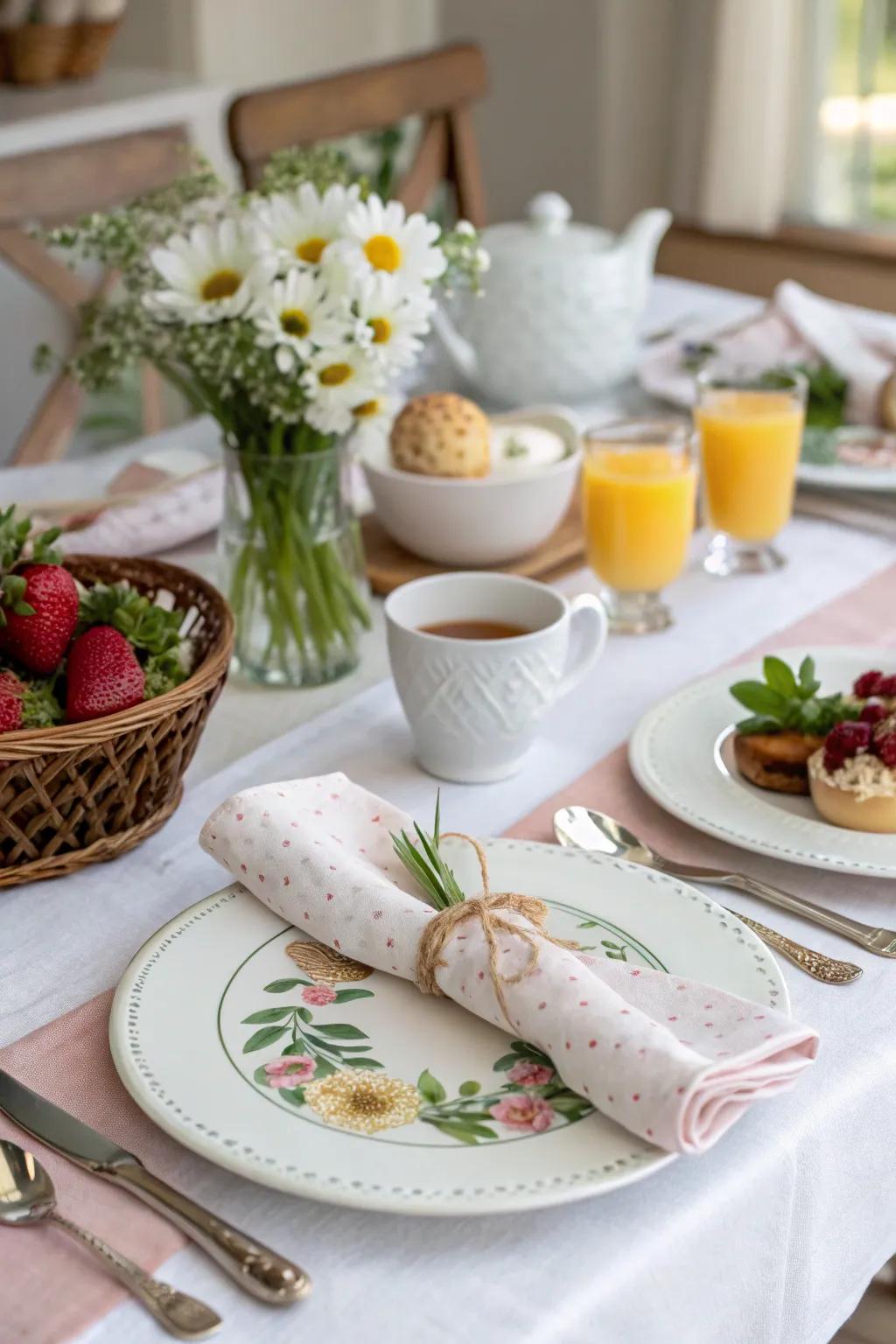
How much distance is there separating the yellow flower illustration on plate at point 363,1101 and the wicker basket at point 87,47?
2650 mm

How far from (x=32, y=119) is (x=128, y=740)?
2.08 metres

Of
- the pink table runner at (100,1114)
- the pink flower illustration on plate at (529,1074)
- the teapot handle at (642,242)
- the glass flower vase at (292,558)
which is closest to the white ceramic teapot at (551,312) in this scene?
the teapot handle at (642,242)

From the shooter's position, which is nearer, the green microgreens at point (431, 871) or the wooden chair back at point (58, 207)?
the green microgreens at point (431, 871)

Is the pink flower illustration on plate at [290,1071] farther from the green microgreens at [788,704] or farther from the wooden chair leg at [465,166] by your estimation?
the wooden chair leg at [465,166]

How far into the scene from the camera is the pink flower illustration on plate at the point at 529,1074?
2.04 feet

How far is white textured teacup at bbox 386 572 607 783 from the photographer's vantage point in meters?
0.89

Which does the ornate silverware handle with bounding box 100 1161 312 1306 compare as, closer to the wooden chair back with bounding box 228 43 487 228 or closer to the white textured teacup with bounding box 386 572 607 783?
the white textured teacup with bounding box 386 572 607 783

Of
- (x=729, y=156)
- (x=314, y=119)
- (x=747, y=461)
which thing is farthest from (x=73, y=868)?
(x=729, y=156)

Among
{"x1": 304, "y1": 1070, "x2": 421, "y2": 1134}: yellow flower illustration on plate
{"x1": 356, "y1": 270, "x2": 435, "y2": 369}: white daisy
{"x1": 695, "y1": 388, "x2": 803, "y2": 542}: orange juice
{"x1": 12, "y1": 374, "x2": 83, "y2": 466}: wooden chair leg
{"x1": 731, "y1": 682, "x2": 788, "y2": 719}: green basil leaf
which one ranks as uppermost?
{"x1": 356, "y1": 270, "x2": 435, "y2": 369}: white daisy

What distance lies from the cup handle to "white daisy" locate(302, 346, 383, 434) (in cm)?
19

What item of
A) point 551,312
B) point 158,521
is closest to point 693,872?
point 158,521

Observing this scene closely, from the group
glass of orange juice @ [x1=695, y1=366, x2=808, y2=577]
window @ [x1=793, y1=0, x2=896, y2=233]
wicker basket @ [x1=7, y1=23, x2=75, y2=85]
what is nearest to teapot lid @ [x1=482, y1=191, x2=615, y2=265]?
glass of orange juice @ [x1=695, y1=366, x2=808, y2=577]

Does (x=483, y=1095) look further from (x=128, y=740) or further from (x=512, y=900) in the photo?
(x=128, y=740)

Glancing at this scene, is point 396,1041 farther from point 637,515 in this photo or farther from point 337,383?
point 637,515
